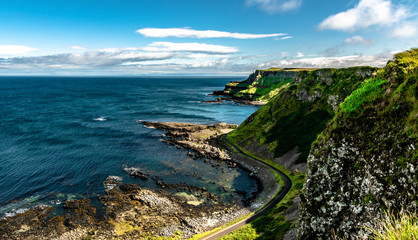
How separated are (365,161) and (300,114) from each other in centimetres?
6737

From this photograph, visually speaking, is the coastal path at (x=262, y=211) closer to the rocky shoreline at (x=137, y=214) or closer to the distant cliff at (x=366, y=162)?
the rocky shoreline at (x=137, y=214)

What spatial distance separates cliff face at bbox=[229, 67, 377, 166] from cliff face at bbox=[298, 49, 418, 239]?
4281 cm

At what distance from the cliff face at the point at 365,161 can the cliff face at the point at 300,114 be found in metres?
42.8

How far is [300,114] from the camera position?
8500 cm

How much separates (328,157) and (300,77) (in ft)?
290

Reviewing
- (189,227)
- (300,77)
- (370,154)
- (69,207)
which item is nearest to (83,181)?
(69,207)

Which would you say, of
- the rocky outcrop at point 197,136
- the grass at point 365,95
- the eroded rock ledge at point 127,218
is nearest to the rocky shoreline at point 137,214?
the eroded rock ledge at point 127,218

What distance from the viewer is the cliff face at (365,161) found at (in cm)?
1869

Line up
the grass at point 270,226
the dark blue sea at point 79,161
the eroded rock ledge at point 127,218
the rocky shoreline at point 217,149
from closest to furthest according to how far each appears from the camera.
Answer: the grass at point 270,226 → the eroded rock ledge at point 127,218 → the dark blue sea at point 79,161 → the rocky shoreline at point 217,149

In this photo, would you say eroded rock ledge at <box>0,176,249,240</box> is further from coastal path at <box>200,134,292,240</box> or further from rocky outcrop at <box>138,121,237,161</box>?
rocky outcrop at <box>138,121,237,161</box>

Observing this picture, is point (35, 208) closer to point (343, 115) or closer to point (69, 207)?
point (69, 207)

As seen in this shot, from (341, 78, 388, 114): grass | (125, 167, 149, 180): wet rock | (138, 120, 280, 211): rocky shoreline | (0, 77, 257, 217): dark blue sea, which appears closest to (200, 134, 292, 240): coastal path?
(138, 120, 280, 211): rocky shoreline

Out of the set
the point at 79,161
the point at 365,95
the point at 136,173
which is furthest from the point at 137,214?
the point at 365,95

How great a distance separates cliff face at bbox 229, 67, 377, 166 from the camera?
73.2 meters
